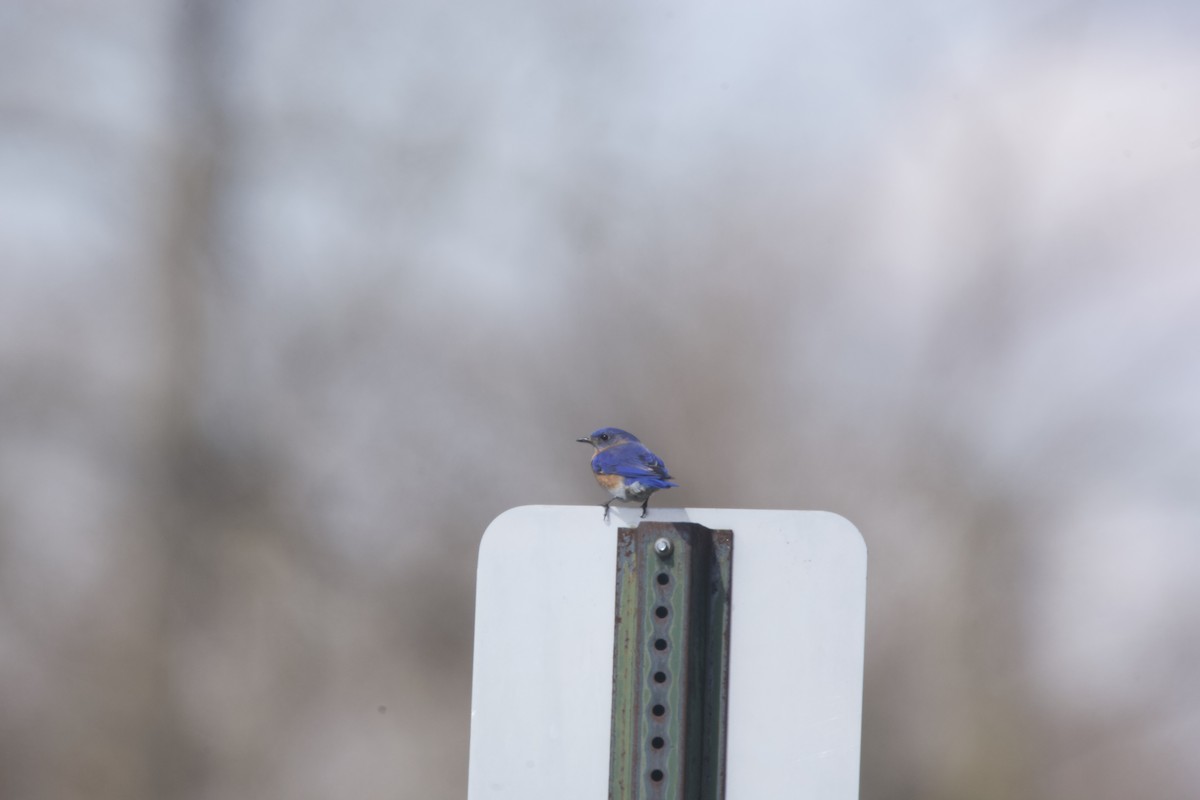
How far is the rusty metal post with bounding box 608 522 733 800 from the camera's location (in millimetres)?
1076

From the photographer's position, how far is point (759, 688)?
44.1 inches

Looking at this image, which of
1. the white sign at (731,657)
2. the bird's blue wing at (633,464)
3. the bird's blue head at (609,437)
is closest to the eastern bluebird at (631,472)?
the bird's blue wing at (633,464)

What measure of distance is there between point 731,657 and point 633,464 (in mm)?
744

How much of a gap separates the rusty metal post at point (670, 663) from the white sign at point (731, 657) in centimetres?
2

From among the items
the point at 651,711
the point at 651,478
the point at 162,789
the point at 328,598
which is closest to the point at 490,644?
the point at 651,711

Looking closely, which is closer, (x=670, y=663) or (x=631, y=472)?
(x=670, y=663)

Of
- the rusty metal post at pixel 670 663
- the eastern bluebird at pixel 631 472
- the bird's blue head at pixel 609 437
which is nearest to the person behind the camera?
the rusty metal post at pixel 670 663

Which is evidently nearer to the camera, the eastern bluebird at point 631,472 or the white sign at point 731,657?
the white sign at point 731,657

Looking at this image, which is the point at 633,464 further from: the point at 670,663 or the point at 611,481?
the point at 670,663

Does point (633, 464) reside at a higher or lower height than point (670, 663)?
higher

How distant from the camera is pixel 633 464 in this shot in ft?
6.08

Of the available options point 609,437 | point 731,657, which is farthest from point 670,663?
point 609,437

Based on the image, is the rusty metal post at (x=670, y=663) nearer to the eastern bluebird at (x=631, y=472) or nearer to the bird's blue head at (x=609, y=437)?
the eastern bluebird at (x=631, y=472)

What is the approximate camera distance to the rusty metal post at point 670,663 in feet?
3.53
